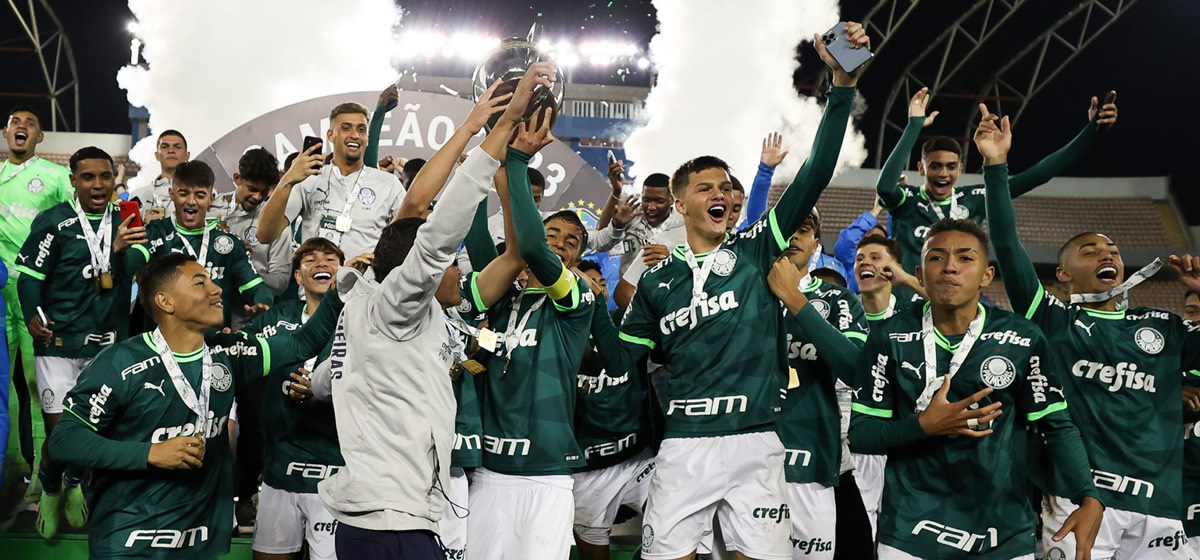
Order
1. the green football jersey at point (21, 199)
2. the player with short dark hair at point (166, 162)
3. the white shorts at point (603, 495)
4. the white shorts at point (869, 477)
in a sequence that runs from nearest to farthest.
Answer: the white shorts at point (603, 495) < the white shorts at point (869, 477) < the green football jersey at point (21, 199) < the player with short dark hair at point (166, 162)

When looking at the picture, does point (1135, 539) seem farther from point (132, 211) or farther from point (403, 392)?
point (132, 211)

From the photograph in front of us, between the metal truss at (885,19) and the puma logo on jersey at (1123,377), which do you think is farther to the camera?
the metal truss at (885,19)

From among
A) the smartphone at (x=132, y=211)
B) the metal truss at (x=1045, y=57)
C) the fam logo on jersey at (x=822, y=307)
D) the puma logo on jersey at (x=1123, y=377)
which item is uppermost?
the metal truss at (x=1045, y=57)

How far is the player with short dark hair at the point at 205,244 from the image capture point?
21.8ft

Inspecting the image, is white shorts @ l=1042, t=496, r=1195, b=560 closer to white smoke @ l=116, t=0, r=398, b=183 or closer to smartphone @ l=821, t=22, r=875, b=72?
smartphone @ l=821, t=22, r=875, b=72

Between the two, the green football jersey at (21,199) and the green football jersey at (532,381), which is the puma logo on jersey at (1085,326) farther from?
Answer: the green football jersey at (21,199)

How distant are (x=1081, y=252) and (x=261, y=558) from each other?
4521 millimetres

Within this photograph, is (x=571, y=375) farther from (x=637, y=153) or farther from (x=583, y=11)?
(x=583, y=11)

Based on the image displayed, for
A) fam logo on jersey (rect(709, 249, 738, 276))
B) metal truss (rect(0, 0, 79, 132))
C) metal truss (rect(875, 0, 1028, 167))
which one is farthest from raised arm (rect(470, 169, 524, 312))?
metal truss (rect(0, 0, 79, 132))

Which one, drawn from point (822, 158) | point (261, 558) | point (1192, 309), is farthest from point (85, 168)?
point (1192, 309)

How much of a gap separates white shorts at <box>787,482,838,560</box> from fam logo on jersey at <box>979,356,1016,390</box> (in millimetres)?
1367

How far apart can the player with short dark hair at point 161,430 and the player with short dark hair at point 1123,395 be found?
3.70 m

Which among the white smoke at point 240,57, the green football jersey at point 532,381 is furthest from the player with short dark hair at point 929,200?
the white smoke at point 240,57

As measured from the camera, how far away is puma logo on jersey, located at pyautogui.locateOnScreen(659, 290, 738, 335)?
14.8 feet
